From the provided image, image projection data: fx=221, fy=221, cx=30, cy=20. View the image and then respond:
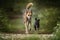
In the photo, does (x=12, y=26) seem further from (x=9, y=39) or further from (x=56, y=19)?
(x=56, y=19)

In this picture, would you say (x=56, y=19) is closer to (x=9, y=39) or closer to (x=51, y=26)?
(x=51, y=26)

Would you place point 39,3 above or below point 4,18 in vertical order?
above

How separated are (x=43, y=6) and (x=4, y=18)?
0.73m

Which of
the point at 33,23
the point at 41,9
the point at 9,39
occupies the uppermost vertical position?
the point at 41,9

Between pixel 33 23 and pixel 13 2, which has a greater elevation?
pixel 13 2

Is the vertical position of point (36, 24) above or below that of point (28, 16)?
below

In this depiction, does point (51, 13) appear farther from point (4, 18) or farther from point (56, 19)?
point (4, 18)

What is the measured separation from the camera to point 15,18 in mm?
3924

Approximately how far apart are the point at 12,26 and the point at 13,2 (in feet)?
1.42

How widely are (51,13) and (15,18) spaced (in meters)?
0.65

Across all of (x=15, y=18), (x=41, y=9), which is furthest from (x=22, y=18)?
(x=41, y=9)

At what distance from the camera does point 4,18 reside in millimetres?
3947

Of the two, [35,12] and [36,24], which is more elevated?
[35,12]

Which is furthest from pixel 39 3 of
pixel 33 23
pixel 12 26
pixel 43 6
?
pixel 12 26
